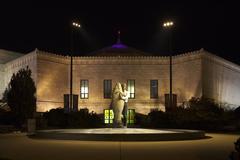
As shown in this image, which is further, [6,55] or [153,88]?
[6,55]

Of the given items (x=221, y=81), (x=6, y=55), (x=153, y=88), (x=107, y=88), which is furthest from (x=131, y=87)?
(x=6, y=55)

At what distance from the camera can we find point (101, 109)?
4081cm

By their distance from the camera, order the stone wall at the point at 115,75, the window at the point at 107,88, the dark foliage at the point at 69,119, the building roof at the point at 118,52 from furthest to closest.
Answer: the building roof at the point at 118,52 → the window at the point at 107,88 → the stone wall at the point at 115,75 → the dark foliage at the point at 69,119

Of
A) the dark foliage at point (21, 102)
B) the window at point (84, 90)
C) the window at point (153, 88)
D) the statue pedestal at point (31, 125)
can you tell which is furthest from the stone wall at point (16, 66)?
the statue pedestal at point (31, 125)

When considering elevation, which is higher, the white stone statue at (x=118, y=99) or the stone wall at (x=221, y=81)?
the stone wall at (x=221, y=81)

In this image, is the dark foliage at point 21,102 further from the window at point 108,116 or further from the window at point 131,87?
the window at point 131,87

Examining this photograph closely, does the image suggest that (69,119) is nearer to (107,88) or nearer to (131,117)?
(131,117)

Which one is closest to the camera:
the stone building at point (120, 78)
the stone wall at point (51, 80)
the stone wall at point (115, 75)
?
the stone wall at point (51, 80)

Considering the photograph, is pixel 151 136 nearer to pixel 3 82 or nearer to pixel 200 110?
pixel 200 110

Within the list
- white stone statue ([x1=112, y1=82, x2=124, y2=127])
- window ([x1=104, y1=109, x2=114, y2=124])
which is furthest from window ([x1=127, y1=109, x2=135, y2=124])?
white stone statue ([x1=112, y1=82, x2=124, y2=127])

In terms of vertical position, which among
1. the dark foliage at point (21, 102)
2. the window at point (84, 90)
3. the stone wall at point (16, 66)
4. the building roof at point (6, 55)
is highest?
the building roof at point (6, 55)

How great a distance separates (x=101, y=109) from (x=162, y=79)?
23.6ft

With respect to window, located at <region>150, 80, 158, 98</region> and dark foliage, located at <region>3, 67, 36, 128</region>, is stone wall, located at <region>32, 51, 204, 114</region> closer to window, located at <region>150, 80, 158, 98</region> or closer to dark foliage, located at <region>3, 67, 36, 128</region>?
window, located at <region>150, 80, 158, 98</region>

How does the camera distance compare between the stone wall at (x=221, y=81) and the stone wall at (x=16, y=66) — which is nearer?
the stone wall at (x=221, y=81)
